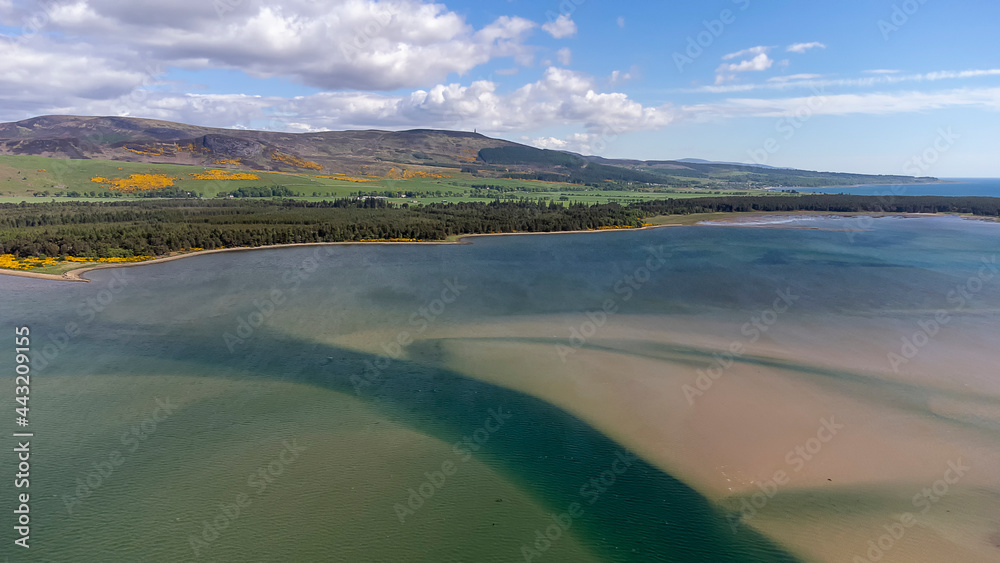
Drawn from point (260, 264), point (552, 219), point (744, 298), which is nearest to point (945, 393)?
point (744, 298)

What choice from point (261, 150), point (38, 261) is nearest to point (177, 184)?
point (261, 150)

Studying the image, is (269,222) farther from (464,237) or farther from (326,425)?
(326,425)

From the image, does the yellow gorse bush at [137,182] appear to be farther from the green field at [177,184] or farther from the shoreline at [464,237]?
the shoreline at [464,237]

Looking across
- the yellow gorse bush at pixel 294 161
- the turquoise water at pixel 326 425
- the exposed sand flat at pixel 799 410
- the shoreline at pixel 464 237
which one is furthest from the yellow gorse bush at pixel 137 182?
the exposed sand flat at pixel 799 410

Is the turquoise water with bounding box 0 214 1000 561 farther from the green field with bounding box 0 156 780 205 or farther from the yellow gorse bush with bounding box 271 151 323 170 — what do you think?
the yellow gorse bush with bounding box 271 151 323 170

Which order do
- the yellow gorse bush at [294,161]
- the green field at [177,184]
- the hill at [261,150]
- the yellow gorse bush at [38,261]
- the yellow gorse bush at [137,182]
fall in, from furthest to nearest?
the yellow gorse bush at [294,161] < the hill at [261,150] < the yellow gorse bush at [137,182] < the green field at [177,184] < the yellow gorse bush at [38,261]

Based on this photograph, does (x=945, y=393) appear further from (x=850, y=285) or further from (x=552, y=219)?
(x=552, y=219)
